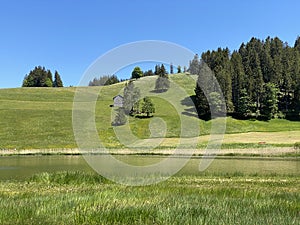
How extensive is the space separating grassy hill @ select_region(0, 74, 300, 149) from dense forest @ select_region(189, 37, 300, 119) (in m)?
6.09

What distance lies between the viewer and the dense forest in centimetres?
→ 10388

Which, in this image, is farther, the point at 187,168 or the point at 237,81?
the point at 237,81

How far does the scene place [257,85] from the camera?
11181cm

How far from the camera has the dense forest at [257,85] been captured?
4090 inches

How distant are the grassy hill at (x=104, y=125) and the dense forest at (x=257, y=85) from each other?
240 inches

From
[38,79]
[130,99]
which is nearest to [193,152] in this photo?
[130,99]

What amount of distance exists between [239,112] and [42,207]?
100.0 meters

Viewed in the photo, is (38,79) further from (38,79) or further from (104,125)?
(104,125)

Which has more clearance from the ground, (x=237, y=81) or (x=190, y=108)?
(x=237, y=81)

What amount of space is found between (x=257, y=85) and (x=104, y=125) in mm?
53336

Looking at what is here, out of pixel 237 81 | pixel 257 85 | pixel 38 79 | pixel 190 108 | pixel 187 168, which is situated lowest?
pixel 187 168

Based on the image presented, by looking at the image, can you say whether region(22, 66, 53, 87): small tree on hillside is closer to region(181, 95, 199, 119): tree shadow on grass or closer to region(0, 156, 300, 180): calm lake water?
region(181, 95, 199, 119): tree shadow on grass

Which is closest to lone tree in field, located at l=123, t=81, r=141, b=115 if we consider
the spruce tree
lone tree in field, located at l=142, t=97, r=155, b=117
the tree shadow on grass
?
lone tree in field, located at l=142, t=97, r=155, b=117

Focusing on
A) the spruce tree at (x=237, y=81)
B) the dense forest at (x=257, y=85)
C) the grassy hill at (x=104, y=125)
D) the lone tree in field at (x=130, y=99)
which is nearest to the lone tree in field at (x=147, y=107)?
the grassy hill at (x=104, y=125)
